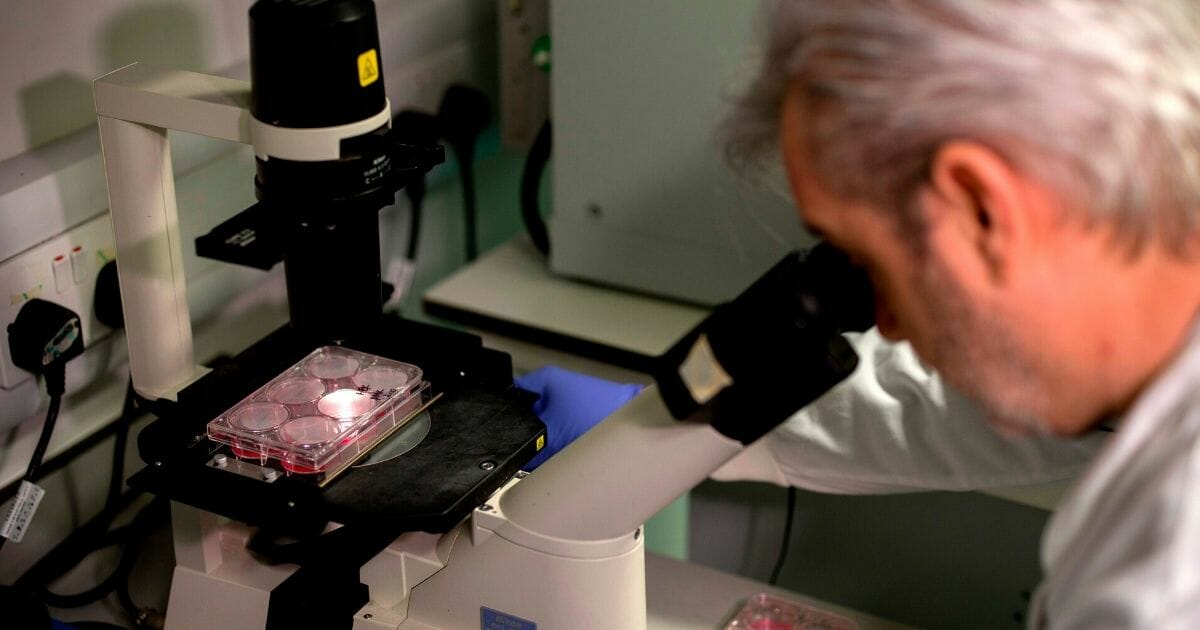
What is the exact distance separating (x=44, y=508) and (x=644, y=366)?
2.25 ft

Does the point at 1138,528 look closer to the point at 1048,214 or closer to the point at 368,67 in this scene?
the point at 1048,214

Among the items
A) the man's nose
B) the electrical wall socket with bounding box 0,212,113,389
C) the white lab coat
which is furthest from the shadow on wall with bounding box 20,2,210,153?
the white lab coat

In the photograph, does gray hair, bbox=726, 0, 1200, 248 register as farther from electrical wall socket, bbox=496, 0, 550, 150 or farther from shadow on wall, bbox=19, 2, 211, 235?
electrical wall socket, bbox=496, 0, 550, 150

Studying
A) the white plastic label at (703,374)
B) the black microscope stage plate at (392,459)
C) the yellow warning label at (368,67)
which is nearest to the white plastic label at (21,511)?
the black microscope stage plate at (392,459)

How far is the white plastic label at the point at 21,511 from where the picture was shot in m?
1.23

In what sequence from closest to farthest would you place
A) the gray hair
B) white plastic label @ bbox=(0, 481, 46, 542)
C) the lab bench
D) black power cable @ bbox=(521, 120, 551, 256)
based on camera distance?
the gray hair
white plastic label @ bbox=(0, 481, 46, 542)
the lab bench
black power cable @ bbox=(521, 120, 551, 256)

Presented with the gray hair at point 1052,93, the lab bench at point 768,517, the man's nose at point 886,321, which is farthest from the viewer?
the lab bench at point 768,517

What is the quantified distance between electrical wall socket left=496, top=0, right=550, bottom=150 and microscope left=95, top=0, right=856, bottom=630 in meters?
0.79

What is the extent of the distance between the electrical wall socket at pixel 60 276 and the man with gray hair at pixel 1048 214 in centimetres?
78

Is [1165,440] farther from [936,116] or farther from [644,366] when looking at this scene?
[644,366]

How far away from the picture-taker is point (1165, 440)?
29.2 inches

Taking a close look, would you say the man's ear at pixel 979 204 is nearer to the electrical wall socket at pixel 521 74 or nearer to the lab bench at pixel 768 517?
the lab bench at pixel 768 517

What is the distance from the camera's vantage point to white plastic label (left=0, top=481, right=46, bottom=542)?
1.23 m

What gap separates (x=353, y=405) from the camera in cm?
105
